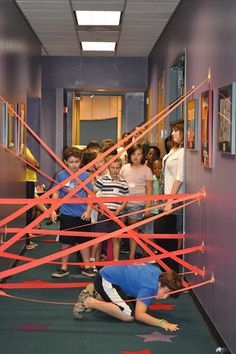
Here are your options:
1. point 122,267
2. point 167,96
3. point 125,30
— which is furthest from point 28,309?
point 125,30

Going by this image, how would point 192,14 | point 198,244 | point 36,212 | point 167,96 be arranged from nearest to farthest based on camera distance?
1. point 198,244
2. point 192,14
3. point 167,96
4. point 36,212

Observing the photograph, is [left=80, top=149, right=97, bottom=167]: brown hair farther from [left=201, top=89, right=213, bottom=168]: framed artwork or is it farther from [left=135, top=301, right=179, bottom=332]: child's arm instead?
[left=135, top=301, right=179, bottom=332]: child's arm

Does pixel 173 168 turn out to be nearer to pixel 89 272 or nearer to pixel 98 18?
pixel 89 272

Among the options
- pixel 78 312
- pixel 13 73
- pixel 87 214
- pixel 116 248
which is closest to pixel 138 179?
pixel 116 248

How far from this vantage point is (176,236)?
679 cm

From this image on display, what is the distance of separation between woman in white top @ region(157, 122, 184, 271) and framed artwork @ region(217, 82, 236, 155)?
7.00 feet

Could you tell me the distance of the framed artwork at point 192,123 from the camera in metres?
6.32

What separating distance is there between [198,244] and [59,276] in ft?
6.05

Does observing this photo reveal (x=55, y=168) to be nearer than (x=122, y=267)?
No

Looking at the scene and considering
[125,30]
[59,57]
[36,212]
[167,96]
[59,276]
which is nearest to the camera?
[59,276]

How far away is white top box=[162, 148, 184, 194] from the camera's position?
722cm

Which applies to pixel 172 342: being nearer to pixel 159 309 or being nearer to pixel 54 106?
pixel 159 309

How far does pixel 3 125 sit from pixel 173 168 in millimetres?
1745

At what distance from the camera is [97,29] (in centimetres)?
1012
